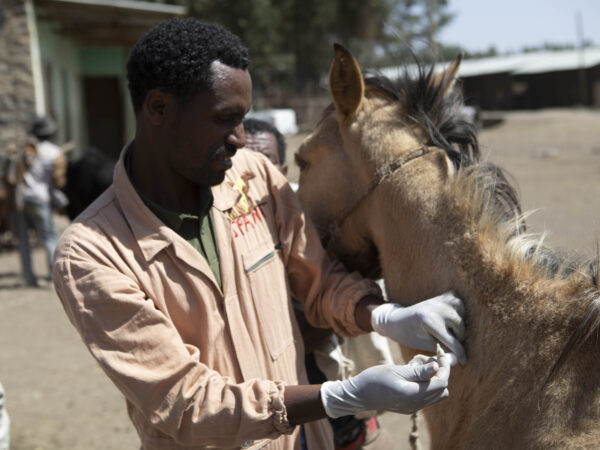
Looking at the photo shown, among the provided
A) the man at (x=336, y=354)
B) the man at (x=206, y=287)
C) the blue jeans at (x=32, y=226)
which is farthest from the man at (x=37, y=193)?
the man at (x=206, y=287)

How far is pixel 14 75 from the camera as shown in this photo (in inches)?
406

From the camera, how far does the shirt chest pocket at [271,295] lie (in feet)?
6.00

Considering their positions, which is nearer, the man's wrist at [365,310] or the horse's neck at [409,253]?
the horse's neck at [409,253]

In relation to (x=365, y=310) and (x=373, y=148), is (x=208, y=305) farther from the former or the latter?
(x=373, y=148)

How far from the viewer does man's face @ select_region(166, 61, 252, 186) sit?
1.66m

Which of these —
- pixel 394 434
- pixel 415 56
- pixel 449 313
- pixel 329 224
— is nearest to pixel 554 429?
pixel 449 313

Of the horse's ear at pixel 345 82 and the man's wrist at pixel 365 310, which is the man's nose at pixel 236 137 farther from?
the man's wrist at pixel 365 310

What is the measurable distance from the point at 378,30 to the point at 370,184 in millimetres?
26566

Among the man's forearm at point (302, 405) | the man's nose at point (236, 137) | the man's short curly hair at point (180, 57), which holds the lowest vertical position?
the man's forearm at point (302, 405)

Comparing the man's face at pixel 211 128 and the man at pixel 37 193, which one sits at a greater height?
the man's face at pixel 211 128

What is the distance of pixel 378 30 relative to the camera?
27.0 m

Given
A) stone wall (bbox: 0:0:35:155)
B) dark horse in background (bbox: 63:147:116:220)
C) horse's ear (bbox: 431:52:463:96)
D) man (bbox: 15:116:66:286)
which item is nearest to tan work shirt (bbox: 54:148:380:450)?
horse's ear (bbox: 431:52:463:96)

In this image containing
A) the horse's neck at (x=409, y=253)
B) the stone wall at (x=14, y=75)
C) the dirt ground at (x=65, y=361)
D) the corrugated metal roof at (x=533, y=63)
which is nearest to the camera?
the horse's neck at (x=409, y=253)

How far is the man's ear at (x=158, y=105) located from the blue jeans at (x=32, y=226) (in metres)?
7.23
